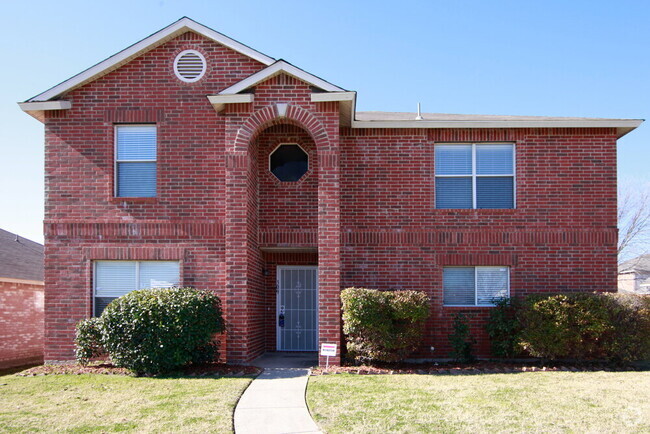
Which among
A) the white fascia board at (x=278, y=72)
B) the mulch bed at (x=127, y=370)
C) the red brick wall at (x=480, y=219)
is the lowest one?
the mulch bed at (x=127, y=370)

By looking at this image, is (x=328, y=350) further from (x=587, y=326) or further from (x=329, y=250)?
(x=587, y=326)

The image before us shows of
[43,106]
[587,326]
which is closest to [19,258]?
[43,106]

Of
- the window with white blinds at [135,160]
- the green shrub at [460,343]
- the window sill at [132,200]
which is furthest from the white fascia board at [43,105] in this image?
the green shrub at [460,343]

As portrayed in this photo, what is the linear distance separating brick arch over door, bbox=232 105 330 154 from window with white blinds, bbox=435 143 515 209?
298 centimetres

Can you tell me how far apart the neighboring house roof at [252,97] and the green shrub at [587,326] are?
12.5ft

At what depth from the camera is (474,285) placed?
13477 mm

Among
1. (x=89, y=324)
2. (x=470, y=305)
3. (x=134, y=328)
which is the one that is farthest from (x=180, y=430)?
(x=470, y=305)

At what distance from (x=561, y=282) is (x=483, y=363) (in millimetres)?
2622

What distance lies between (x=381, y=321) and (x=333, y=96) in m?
4.46

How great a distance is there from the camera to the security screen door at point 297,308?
47.4 feet

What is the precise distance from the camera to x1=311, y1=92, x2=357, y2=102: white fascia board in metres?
12.1

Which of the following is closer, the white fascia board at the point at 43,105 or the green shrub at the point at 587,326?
the green shrub at the point at 587,326

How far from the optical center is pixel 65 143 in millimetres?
13273

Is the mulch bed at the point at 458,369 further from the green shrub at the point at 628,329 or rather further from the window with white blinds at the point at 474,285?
the window with white blinds at the point at 474,285
